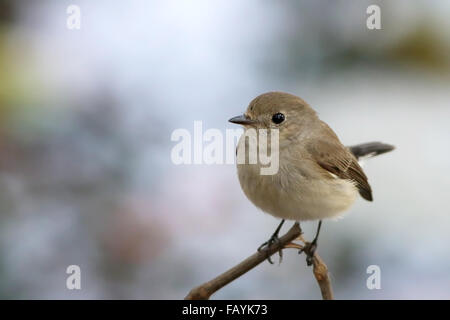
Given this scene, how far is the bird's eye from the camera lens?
73.4 inches

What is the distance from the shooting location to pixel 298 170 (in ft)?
6.05

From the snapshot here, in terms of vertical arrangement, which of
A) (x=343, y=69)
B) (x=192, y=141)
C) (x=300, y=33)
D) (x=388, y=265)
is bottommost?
(x=388, y=265)

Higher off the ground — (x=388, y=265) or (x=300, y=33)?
(x=300, y=33)

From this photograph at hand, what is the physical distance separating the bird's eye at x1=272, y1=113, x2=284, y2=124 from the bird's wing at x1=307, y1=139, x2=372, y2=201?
6.4 inches

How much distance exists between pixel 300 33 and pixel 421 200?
1.13m

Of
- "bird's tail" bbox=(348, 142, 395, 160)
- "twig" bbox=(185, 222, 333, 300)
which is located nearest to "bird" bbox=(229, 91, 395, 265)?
"bird's tail" bbox=(348, 142, 395, 160)

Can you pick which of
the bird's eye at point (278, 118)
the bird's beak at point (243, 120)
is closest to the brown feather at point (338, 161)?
the bird's eye at point (278, 118)

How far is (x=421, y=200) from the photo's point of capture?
2.85 m

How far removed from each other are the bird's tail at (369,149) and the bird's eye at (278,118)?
66cm

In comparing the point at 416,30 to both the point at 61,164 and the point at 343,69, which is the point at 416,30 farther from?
the point at 61,164

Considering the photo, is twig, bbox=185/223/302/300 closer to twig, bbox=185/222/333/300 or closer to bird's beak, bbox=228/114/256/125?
twig, bbox=185/222/333/300

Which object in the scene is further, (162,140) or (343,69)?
(343,69)

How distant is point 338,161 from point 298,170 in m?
0.29
